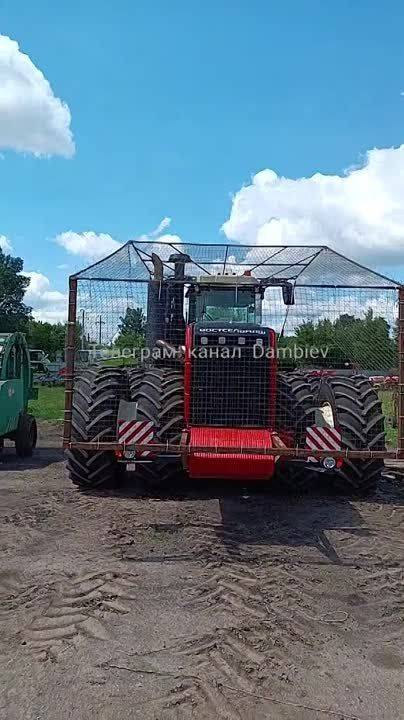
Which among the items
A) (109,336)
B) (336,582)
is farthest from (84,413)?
(336,582)

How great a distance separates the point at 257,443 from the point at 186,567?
1859 millimetres

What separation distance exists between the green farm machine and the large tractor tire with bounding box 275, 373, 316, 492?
551cm

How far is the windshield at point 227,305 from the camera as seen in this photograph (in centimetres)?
915

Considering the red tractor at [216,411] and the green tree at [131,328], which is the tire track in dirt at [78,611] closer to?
the red tractor at [216,411]

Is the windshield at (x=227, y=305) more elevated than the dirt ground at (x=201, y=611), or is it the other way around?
the windshield at (x=227, y=305)

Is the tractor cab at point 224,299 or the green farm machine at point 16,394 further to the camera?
the green farm machine at point 16,394

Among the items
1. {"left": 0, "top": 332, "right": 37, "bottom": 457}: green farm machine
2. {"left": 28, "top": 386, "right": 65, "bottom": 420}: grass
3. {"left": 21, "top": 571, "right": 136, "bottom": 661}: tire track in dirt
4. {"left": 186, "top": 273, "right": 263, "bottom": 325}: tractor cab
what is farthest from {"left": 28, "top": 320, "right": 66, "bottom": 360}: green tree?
{"left": 21, "top": 571, "right": 136, "bottom": 661}: tire track in dirt

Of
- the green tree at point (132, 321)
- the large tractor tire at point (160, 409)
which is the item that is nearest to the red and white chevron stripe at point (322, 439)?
the large tractor tire at point (160, 409)

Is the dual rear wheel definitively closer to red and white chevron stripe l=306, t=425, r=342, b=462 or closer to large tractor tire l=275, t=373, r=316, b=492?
large tractor tire l=275, t=373, r=316, b=492

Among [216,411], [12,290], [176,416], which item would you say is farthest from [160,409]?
[12,290]

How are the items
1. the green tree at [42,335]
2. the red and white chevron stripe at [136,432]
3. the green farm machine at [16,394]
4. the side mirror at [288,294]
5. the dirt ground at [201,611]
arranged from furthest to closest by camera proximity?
the green tree at [42,335]
the green farm machine at [16,394]
the side mirror at [288,294]
the red and white chevron stripe at [136,432]
the dirt ground at [201,611]

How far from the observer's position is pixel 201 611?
4.60m

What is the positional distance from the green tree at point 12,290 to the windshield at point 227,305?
6432cm

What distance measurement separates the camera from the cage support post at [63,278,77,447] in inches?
277
